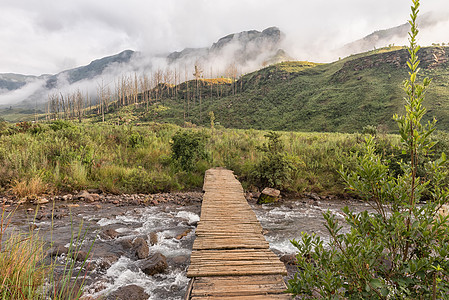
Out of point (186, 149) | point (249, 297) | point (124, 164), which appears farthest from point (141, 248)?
point (124, 164)

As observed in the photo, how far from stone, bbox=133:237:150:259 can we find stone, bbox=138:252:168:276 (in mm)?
235

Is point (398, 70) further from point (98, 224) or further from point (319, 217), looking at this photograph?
point (98, 224)

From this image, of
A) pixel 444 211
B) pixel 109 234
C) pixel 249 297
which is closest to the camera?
pixel 444 211

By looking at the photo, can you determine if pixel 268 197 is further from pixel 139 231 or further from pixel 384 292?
pixel 384 292

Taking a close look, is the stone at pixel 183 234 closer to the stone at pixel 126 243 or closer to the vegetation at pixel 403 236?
the stone at pixel 126 243

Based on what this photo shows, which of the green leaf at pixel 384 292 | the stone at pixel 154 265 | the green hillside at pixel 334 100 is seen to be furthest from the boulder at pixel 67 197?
the green hillside at pixel 334 100

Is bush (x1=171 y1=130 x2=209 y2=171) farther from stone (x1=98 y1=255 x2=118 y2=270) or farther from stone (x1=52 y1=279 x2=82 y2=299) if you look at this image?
stone (x1=52 y1=279 x2=82 y2=299)

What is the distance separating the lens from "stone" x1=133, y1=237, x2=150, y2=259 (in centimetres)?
495

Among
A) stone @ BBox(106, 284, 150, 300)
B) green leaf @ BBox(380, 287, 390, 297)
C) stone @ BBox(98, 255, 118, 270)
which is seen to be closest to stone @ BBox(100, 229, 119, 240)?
stone @ BBox(98, 255, 118, 270)

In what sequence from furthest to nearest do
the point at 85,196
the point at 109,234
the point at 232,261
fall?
the point at 85,196 < the point at 109,234 < the point at 232,261

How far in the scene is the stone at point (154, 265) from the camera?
4410 millimetres

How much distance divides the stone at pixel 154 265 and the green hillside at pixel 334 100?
45.9m

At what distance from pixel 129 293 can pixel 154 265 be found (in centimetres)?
67

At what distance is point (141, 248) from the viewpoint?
5035 mm
